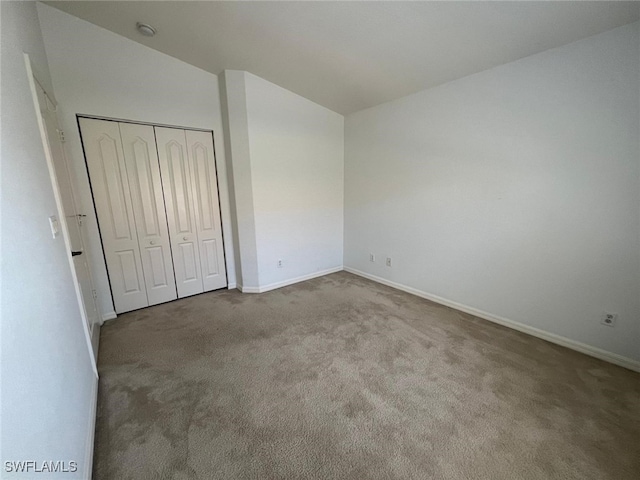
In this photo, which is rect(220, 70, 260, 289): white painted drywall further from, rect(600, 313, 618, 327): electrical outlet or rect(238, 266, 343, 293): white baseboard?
rect(600, 313, 618, 327): electrical outlet

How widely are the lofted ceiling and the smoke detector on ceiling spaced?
48mm

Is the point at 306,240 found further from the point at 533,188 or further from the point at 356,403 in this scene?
the point at 533,188

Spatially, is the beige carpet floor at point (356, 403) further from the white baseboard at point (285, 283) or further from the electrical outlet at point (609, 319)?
the white baseboard at point (285, 283)

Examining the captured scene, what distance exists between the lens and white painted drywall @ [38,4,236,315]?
234 centimetres

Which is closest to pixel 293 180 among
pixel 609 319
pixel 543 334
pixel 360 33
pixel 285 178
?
pixel 285 178

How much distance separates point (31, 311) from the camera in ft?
3.09

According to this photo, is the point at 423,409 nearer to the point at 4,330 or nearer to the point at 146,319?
the point at 4,330

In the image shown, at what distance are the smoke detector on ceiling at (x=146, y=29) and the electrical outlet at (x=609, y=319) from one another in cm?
465

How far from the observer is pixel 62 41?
2320mm

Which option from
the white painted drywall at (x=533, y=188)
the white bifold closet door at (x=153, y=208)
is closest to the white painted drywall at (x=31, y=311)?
the white bifold closet door at (x=153, y=208)

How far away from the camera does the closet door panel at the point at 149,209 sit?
275 centimetres

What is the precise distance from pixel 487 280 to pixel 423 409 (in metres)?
1.63

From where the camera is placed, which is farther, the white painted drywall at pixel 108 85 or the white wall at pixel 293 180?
the white wall at pixel 293 180

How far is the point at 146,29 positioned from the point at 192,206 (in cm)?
175
